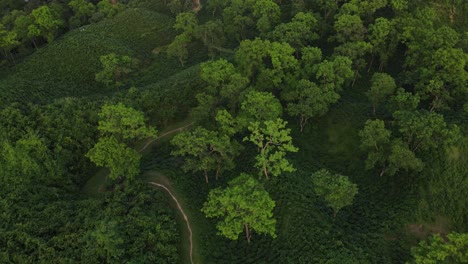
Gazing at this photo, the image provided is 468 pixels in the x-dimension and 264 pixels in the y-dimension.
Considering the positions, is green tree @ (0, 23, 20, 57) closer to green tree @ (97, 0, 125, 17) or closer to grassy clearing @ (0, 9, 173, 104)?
grassy clearing @ (0, 9, 173, 104)

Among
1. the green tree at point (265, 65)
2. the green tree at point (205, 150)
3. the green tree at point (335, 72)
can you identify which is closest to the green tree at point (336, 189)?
the green tree at point (205, 150)

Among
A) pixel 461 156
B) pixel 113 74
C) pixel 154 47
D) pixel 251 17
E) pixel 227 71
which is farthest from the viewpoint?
pixel 154 47

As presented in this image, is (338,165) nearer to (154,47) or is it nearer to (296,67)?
(296,67)

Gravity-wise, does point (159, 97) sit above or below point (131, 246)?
above

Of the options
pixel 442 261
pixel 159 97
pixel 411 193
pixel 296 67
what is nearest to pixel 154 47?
pixel 159 97

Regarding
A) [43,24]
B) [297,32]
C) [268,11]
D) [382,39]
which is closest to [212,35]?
[268,11]

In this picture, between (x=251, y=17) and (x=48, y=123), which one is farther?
(x=251, y=17)

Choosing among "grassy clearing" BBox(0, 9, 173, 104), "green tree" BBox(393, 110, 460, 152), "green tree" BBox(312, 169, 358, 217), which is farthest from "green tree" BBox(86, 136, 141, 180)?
"green tree" BBox(393, 110, 460, 152)
